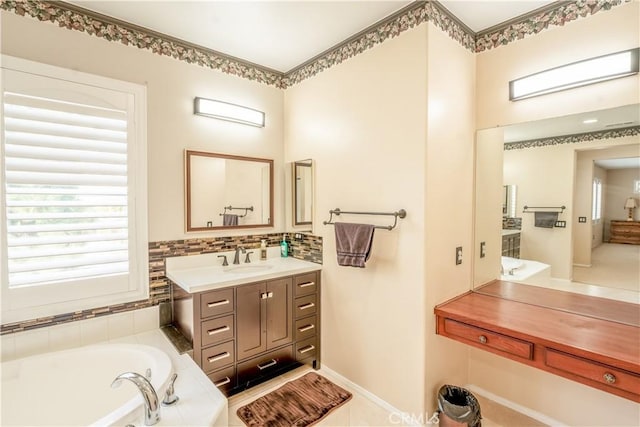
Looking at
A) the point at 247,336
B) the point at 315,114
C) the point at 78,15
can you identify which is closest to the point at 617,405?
the point at 247,336

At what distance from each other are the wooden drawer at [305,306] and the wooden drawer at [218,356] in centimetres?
56

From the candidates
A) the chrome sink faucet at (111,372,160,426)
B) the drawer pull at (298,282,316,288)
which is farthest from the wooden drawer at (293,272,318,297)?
the chrome sink faucet at (111,372,160,426)

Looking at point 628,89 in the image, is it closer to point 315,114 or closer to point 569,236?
point 569,236

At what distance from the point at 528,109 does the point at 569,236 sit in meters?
0.88

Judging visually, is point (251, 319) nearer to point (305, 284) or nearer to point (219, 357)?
point (219, 357)

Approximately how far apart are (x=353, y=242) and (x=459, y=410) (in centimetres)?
117

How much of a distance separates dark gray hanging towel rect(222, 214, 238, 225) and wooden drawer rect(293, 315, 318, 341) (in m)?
1.03

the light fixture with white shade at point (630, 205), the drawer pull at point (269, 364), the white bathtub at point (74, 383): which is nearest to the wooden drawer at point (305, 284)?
the drawer pull at point (269, 364)

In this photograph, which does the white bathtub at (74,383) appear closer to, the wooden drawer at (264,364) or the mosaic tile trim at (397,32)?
the wooden drawer at (264,364)

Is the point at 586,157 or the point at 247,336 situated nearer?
the point at 586,157

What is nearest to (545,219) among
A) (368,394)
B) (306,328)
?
(368,394)

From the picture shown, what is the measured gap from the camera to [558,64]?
1879 millimetres

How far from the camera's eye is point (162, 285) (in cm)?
238

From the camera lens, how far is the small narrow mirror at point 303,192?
2.78m
